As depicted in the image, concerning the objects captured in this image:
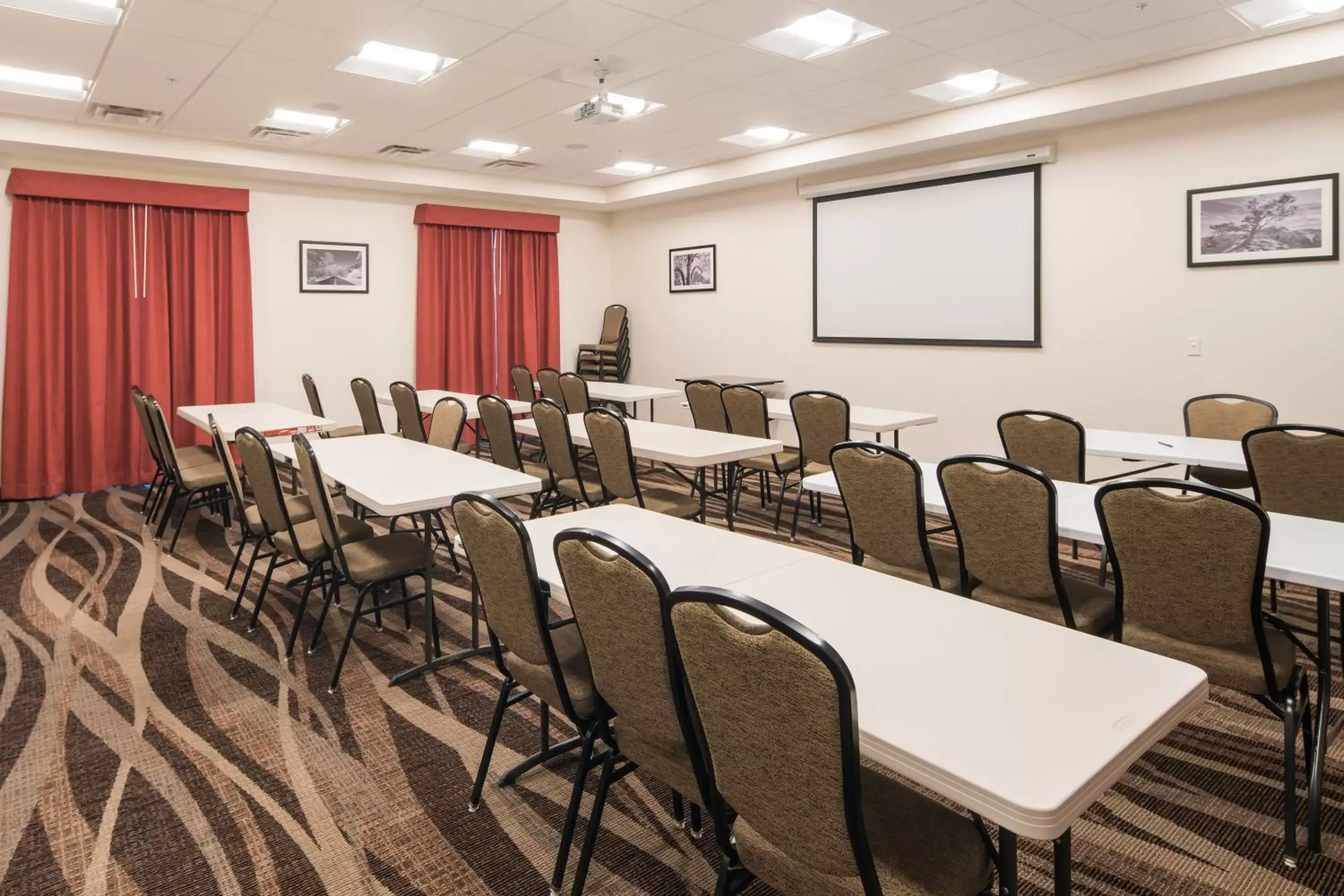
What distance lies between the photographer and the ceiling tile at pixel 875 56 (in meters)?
4.58

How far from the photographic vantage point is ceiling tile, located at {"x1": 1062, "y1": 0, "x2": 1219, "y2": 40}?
4070 mm

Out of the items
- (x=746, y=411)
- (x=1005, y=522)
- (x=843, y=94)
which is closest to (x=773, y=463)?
(x=746, y=411)

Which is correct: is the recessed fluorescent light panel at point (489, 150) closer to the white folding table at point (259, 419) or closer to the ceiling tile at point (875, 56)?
the white folding table at point (259, 419)

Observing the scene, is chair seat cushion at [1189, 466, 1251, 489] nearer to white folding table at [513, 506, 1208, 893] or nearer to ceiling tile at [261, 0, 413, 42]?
white folding table at [513, 506, 1208, 893]

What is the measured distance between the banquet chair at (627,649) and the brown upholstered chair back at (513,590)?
3.9 inches

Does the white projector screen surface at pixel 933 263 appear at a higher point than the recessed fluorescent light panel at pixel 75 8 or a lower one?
lower

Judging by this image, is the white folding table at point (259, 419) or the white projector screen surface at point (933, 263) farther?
the white projector screen surface at point (933, 263)

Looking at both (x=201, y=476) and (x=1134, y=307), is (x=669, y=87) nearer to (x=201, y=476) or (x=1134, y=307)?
(x=1134, y=307)

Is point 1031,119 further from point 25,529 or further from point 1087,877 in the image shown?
point 25,529

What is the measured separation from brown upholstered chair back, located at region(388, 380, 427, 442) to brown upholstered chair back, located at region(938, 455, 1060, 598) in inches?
152

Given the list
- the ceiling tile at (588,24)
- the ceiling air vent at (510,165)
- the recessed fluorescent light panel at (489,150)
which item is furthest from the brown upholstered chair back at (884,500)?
the ceiling air vent at (510,165)

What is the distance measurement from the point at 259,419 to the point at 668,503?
116 inches

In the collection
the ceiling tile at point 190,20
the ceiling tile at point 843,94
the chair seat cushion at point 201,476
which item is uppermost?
the ceiling tile at point 843,94

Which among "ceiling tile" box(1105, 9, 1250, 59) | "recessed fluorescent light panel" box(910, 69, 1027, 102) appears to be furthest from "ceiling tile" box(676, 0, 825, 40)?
"ceiling tile" box(1105, 9, 1250, 59)
